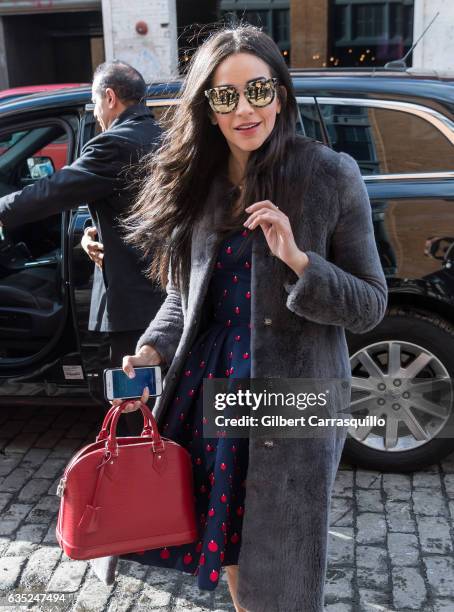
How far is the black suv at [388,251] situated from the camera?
11.2 feet

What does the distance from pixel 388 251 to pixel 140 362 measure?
5.18 feet

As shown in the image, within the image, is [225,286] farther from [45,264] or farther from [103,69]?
[45,264]

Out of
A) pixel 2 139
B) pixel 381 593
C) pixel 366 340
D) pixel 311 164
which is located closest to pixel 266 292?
pixel 311 164

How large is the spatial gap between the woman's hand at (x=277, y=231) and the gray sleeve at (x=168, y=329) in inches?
21.7

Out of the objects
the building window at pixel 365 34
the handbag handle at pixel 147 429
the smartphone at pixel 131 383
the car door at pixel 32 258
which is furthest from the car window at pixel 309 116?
the building window at pixel 365 34

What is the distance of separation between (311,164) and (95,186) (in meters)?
1.20

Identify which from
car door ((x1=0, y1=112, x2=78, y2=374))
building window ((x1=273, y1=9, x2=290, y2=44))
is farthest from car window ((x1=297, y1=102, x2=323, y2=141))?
building window ((x1=273, y1=9, x2=290, y2=44))

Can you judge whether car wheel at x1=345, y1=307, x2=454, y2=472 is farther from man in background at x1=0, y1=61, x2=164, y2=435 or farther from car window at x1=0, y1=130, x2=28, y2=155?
car window at x1=0, y1=130, x2=28, y2=155

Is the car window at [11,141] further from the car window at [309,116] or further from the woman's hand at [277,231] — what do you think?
the woman's hand at [277,231]

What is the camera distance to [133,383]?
2.13 metres

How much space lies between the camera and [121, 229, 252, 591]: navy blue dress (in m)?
2.07

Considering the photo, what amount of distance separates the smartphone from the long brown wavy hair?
0.90 ft

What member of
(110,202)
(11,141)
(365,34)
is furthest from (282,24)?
(110,202)

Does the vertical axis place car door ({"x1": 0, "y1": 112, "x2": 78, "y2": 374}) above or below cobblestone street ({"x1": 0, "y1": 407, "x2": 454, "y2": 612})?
above
